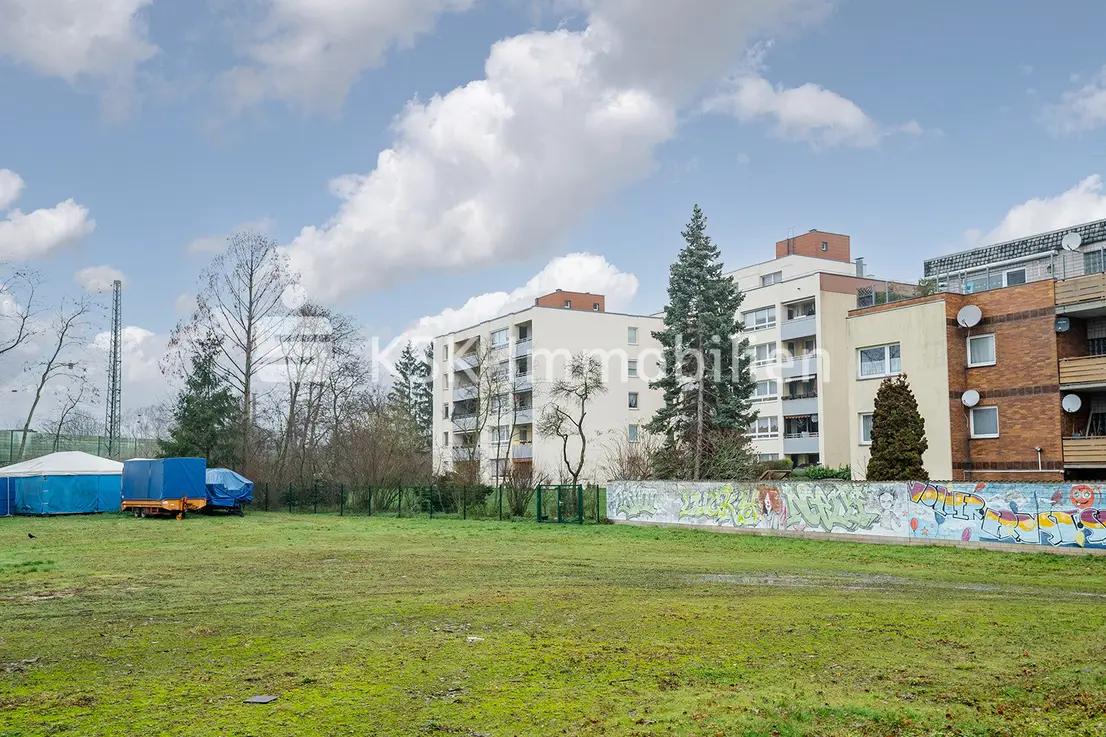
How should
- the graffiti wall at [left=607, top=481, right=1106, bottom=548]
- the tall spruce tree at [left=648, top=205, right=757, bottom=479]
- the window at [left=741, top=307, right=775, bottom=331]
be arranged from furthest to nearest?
the window at [left=741, top=307, right=775, bottom=331] < the tall spruce tree at [left=648, top=205, right=757, bottom=479] < the graffiti wall at [left=607, top=481, right=1106, bottom=548]

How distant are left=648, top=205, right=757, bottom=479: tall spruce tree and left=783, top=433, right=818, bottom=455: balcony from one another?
28.9 ft

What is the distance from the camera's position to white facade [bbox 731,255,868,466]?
54.9 m

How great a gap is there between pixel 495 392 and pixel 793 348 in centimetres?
2146

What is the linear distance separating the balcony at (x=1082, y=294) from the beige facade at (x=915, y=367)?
4.10 m

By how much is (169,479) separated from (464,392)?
134 feet

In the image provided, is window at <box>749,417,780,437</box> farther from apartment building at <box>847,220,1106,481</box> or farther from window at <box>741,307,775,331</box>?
apartment building at <box>847,220,1106,481</box>

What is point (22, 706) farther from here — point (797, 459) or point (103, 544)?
point (797, 459)

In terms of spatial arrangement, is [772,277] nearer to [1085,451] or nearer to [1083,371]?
[1083,371]

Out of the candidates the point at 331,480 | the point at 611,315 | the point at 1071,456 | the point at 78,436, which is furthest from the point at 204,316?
the point at 1071,456

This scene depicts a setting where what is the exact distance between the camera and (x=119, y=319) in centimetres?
6775

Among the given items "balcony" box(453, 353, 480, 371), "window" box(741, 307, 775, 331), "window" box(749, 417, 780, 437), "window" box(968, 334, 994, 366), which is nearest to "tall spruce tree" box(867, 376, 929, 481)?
"window" box(968, 334, 994, 366)

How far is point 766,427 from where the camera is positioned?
5972 centimetres

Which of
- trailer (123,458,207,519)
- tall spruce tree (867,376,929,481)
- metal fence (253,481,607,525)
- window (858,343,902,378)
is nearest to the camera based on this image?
tall spruce tree (867,376,929,481)

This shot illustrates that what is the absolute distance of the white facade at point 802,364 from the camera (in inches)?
2162
